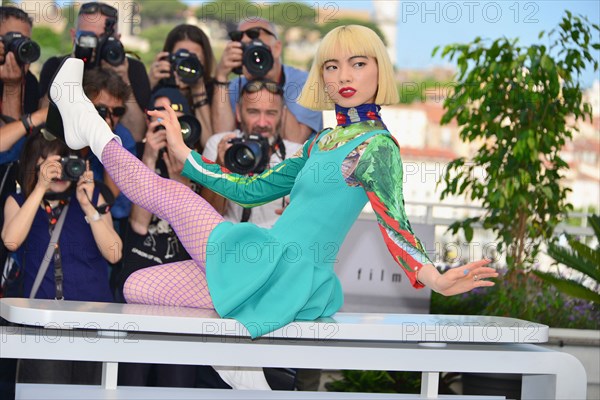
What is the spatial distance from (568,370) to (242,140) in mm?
1565

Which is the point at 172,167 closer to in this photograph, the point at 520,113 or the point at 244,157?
the point at 244,157

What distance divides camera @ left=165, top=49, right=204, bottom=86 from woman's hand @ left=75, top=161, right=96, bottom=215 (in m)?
0.72

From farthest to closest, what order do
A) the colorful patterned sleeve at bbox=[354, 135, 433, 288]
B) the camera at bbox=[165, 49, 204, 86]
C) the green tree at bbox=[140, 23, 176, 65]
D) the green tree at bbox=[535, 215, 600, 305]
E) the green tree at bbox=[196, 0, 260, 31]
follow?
the green tree at bbox=[140, 23, 176, 65], the green tree at bbox=[196, 0, 260, 31], the green tree at bbox=[535, 215, 600, 305], the camera at bbox=[165, 49, 204, 86], the colorful patterned sleeve at bbox=[354, 135, 433, 288]

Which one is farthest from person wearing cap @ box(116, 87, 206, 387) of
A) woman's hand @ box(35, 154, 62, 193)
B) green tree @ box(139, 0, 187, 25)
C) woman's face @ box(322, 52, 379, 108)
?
green tree @ box(139, 0, 187, 25)

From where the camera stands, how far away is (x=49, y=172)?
3.07 meters

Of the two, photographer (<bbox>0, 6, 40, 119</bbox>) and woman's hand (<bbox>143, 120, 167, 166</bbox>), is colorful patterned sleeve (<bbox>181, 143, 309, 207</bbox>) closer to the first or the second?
woman's hand (<bbox>143, 120, 167, 166</bbox>)

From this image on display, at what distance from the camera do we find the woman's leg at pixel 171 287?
2328 mm

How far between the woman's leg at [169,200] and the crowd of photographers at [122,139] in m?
0.76

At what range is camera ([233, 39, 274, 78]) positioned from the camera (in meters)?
3.67

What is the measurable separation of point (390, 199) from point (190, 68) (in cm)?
171

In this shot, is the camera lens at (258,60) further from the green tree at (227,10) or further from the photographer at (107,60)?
the green tree at (227,10)

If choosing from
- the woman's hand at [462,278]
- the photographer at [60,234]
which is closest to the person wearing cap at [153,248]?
the photographer at [60,234]

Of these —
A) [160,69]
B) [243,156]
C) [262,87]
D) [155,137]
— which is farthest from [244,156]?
[160,69]

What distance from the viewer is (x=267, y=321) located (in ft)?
6.96
